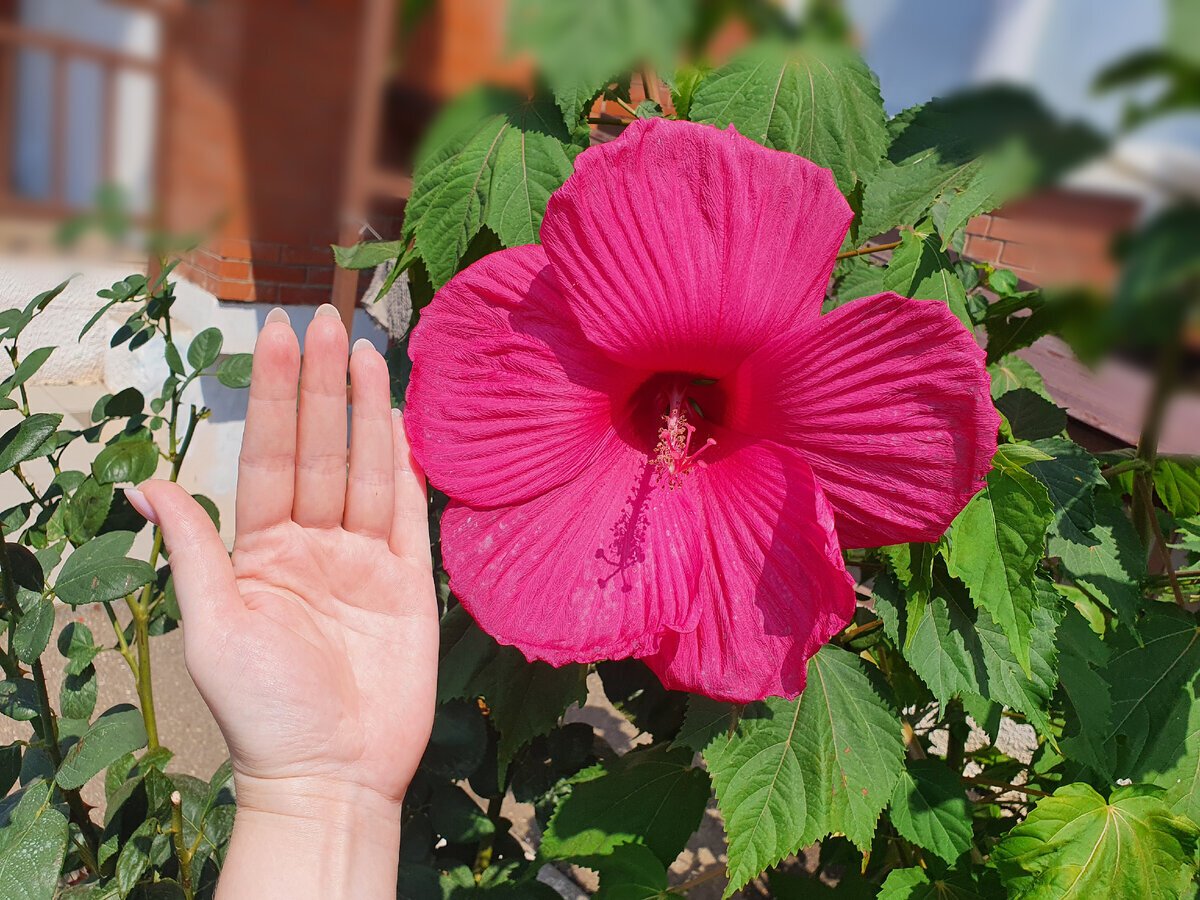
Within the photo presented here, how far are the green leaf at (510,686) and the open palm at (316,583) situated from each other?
0.19 ft

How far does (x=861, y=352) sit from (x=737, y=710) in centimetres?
49

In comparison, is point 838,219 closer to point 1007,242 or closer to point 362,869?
point 1007,242

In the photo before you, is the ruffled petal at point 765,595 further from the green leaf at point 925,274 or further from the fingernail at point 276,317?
the fingernail at point 276,317

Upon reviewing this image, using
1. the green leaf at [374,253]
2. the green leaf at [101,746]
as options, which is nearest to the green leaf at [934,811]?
the green leaf at [374,253]

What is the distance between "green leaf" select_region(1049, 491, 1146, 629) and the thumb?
894mm

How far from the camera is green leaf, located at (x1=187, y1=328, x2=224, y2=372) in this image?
1391 millimetres

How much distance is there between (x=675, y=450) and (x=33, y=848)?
3.07 ft

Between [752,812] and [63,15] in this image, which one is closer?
[63,15]

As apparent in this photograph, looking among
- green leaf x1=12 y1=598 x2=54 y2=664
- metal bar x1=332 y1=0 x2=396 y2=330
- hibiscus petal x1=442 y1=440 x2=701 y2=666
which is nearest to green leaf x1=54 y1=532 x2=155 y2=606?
green leaf x1=12 y1=598 x2=54 y2=664

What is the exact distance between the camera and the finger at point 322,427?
Result: 905mm

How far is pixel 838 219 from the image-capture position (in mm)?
650

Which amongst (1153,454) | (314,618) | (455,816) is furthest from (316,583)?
(1153,454)

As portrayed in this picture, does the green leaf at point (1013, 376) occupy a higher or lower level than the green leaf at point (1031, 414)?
higher

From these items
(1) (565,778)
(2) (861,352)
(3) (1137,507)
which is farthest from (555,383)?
(1) (565,778)
